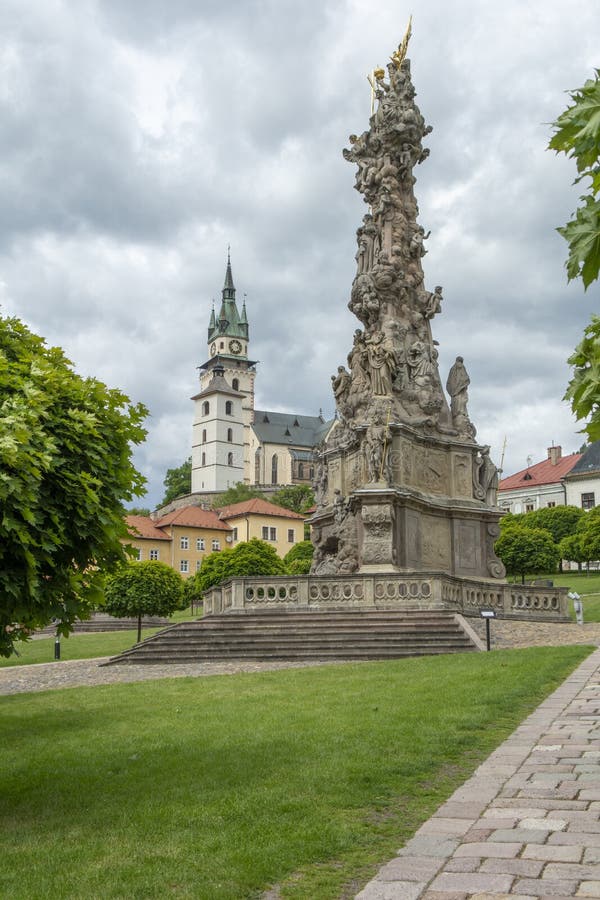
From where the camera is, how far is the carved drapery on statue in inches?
1217

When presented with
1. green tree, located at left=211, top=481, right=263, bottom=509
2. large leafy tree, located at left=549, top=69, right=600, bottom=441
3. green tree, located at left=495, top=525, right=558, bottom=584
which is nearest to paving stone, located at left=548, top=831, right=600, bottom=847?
large leafy tree, located at left=549, top=69, right=600, bottom=441

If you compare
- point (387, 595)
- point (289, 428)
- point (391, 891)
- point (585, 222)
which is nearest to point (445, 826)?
point (391, 891)

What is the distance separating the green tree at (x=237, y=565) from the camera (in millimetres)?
51875

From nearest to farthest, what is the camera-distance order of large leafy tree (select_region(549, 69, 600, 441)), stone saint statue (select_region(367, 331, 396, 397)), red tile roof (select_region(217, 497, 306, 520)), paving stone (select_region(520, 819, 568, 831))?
1. large leafy tree (select_region(549, 69, 600, 441))
2. paving stone (select_region(520, 819, 568, 831))
3. stone saint statue (select_region(367, 331, 396, 397))
4. red tile roof (select_region(217, 497, 306, 520))

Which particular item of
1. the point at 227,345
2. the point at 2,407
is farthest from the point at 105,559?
the point at 227,345

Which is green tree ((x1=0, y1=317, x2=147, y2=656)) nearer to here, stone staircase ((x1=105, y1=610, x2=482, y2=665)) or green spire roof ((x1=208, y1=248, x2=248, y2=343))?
stone staircase ((x1=105, y1=610, x2=482, y2=665))

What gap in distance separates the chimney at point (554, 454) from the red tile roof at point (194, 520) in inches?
1377

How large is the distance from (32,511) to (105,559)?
1.43 meters

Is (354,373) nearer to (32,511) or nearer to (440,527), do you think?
(440,527)

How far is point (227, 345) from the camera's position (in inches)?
7431

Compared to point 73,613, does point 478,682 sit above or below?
below

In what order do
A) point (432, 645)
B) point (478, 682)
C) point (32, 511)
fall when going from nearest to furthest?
point (32, 511) < point (478, 682) < point (432, 645)

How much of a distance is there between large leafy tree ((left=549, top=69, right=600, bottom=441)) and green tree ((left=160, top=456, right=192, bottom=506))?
510 feet

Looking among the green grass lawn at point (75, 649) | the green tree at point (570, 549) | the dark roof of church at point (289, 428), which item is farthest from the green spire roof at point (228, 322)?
the green grass lawn at point (75, 649)
